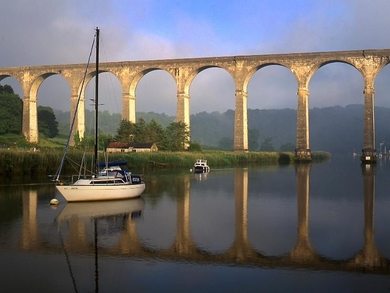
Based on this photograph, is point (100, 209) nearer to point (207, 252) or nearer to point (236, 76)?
point (207, 252)

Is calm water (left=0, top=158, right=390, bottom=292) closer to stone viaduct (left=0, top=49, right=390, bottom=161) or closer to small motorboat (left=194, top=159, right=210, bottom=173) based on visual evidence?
small motorboat (left=194, top=159, right=210, bottom=173)

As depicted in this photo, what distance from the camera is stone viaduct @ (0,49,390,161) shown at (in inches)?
1833

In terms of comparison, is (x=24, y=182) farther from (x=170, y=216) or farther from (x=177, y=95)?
(x=177, y=95)

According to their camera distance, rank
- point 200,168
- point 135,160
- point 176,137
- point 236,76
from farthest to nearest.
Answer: point 236,76 < point 176,137 < point 135,160 < point 200,168

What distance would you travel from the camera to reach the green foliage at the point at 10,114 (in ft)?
209

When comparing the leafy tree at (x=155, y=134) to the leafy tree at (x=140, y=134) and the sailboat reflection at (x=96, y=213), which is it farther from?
the sailboat reflection at (x=96, y=213)

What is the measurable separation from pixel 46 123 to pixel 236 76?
42.8m

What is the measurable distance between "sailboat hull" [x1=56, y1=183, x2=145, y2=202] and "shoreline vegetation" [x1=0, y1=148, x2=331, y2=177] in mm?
9829

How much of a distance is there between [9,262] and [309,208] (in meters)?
10.7

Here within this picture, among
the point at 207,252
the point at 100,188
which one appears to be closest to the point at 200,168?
the point at 100,188

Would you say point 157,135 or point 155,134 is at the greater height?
point 155,134

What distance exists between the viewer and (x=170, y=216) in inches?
569

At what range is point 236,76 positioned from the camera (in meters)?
50.7

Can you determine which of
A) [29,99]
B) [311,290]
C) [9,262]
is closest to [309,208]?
[311,290]
